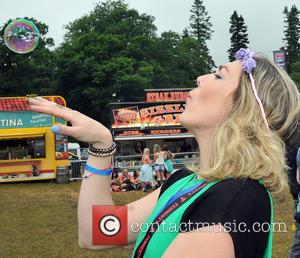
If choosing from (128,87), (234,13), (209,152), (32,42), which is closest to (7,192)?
(32,42)

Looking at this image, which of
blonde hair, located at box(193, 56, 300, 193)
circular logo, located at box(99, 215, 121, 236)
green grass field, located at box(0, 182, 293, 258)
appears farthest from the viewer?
green grass field, located at box(0, 182, 293, 258)

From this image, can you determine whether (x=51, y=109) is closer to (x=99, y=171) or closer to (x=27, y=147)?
(x=99, y=171)

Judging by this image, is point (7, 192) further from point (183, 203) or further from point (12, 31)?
point (183, 203)

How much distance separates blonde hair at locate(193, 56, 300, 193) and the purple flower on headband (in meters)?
0.02

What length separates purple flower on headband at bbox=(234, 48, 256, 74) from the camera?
1901 millimetres

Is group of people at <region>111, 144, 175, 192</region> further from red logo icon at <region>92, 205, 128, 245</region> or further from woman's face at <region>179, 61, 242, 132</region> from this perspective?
woman's face at <region>179, 61, 242, 132</region>

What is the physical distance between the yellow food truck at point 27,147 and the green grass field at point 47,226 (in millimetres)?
4744

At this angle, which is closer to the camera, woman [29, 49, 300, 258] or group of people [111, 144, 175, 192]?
woman [29, 49, 300, 258]

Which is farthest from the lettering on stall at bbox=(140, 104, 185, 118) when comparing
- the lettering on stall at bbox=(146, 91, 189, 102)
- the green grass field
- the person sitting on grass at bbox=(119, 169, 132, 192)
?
the green grass field

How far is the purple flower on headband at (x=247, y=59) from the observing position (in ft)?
6.24

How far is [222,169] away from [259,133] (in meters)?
0.21

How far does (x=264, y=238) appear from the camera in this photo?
1.59 m

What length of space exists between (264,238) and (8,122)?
2037 centimetres

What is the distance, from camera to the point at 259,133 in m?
1.75
